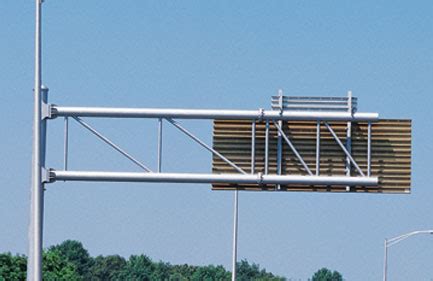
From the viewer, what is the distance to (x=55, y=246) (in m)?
194

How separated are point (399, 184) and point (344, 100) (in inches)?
89.9

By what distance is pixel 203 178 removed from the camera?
115 feet

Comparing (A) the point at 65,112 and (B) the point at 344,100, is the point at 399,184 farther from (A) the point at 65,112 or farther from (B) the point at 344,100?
(A) the point at 65,112

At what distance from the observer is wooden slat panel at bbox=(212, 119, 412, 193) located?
3569 cm

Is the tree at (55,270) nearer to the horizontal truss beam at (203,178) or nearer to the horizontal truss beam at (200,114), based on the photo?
the horizontal truss beam at (203,178)

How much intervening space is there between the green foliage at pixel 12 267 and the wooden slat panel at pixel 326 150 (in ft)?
275

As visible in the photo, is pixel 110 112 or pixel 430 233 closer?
pixel 110 112

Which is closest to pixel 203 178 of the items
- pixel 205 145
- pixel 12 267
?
pixel 205 145

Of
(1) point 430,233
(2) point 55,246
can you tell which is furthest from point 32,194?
(2) point 55,246

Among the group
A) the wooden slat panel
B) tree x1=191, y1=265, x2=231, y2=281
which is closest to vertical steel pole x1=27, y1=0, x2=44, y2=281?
the wooden slat panel

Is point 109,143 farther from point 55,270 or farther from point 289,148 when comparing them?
point 55,270

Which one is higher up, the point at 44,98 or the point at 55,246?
the point at 44,98

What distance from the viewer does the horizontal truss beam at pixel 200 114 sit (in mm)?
34719

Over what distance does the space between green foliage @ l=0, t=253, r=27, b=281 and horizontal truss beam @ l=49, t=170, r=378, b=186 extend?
8402 cm
